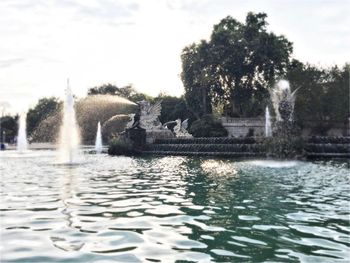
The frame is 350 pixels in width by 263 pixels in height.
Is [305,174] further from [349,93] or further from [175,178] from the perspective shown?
[349,93]

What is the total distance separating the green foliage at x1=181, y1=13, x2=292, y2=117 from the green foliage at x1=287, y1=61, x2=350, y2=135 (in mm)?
3687

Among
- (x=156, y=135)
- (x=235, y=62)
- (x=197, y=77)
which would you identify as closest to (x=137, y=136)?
(x=156, y=135)

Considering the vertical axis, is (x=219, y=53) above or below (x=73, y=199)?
above

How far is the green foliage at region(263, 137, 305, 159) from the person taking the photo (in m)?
24.4

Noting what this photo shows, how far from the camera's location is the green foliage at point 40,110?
95.3m

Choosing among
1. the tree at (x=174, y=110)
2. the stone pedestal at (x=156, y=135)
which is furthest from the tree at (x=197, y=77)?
the stone pedestal at (x=156, y=135)

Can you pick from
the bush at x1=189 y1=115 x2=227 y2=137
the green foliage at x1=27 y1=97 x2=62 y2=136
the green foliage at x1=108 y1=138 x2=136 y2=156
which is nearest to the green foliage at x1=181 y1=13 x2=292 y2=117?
the bush at x1=189 y1=115 x2=227 y2=137

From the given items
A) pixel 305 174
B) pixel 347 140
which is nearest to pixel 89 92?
pixel 347 140

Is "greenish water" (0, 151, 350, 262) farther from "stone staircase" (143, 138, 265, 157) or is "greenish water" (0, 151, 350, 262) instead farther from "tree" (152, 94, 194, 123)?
"tree" (152, 94, 194, 123)

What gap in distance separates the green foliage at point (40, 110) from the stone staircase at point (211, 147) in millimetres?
65092

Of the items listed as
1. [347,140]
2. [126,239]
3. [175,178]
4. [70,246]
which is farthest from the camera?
[347,140]

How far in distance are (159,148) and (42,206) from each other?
78.2 feet

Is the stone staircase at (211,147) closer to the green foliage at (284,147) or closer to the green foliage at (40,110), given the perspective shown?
the green foliage at (284,147)

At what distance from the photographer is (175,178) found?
14781mm
